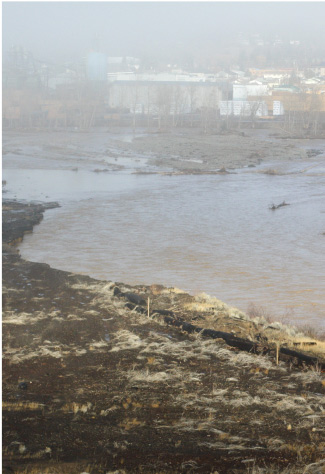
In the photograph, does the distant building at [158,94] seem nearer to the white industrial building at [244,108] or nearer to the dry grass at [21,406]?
the white industrial building at [244,108]

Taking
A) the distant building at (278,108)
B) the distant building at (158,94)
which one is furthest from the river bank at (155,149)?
the distant building at (278,108)

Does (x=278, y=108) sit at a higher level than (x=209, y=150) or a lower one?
higher

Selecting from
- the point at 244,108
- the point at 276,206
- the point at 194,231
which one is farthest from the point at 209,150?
the point at 244,108

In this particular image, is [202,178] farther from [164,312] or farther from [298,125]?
[298,125]

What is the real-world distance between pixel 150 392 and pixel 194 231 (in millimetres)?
4399

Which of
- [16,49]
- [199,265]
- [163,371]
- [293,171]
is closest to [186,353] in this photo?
[163,371]

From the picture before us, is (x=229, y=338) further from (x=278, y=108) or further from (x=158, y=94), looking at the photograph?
(x=278, y=108)

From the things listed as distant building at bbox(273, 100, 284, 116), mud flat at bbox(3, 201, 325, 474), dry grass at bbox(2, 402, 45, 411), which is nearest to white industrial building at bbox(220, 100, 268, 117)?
distant building at bbox(273, 100, 284, 116)

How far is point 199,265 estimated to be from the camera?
530 cm

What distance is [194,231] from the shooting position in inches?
265

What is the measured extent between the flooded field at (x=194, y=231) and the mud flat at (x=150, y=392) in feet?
3.04

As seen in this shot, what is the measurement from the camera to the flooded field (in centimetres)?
475

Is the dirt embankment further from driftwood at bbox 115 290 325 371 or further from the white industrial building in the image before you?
driftwood at bbox 115 290 325 371

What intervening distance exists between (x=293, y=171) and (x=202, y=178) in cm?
192
